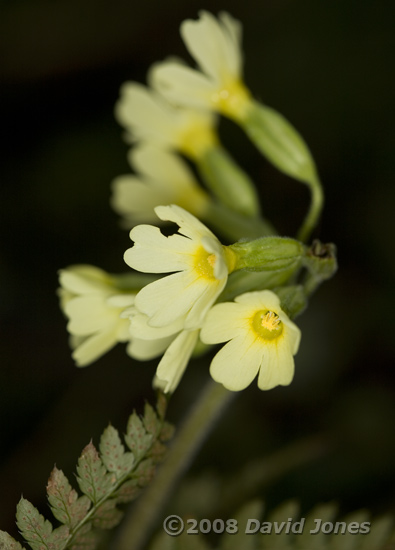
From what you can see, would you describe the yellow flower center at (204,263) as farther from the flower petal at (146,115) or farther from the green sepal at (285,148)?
the flower petal at (146,115)

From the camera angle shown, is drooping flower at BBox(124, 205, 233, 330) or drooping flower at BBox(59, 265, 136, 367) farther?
drooping flower at BBox(59, 265, 136, 367)

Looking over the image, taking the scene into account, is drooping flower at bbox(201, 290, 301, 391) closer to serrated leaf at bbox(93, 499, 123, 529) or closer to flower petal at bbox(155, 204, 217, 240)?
flower petal at bbox(155, 204, 217, 240)

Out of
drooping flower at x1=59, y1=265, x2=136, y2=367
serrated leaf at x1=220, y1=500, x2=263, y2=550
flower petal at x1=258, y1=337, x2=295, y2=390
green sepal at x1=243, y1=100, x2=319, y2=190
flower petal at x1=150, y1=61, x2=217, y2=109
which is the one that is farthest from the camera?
flower petal at x1=150, y1=61, x2=217, y2=109

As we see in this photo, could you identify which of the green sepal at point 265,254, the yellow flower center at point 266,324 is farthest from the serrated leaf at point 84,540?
the green sepal at point 265,254

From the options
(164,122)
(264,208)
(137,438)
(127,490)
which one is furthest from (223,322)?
(264,208)

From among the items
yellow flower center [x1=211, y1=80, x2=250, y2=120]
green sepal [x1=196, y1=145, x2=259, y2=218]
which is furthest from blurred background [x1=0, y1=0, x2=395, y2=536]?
yellow flower center [x1=211, y1=80, x2=250, y2=120]

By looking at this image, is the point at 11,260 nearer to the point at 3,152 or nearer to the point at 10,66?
the point at 3,152
